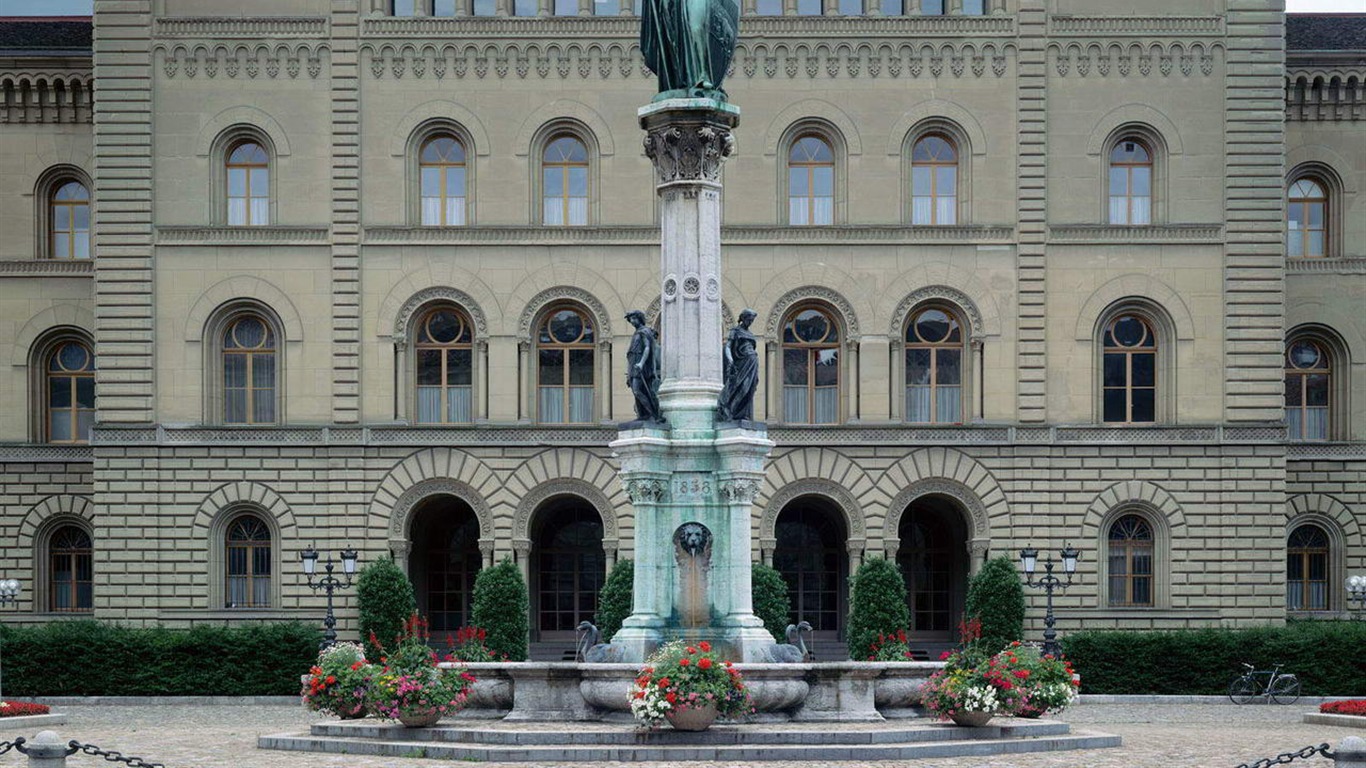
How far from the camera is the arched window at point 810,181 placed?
57.9 metres

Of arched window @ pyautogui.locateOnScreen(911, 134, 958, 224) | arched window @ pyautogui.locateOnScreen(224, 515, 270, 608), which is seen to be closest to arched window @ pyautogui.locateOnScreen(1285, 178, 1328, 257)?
arched window @ pyautogui.locateOnScreen(911, 134, 958, 224)

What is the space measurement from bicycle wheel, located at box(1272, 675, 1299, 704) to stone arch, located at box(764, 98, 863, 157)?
1648 cm

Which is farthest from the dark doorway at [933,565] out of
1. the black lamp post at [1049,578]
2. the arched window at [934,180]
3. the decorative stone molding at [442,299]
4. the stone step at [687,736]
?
the stone step at [687,736]

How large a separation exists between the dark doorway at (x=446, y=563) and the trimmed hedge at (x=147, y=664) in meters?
7.89

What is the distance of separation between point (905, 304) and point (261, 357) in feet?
53.3

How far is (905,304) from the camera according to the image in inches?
2260

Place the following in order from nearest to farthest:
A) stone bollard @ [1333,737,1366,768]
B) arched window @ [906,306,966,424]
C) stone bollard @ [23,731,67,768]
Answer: stone bollard @ [1333,737,1366,768], stone bollard @ [23,731,67,768], arched window @ [906,306,966,424]

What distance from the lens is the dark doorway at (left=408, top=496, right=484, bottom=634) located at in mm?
60219

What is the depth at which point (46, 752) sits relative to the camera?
2475cm

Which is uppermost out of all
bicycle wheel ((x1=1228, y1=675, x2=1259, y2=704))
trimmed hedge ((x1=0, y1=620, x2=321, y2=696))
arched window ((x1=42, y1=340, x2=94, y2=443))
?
arched window ((x1=42, y1=340, x2=94, y2=443))

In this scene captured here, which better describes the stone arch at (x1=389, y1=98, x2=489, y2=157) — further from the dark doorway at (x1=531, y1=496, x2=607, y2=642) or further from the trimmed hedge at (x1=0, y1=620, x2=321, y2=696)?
the trimmed hedge at (x1=0, y1=620, x2=321, y2=696)

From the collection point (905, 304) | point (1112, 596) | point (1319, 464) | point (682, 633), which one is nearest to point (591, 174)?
point (905, 304)

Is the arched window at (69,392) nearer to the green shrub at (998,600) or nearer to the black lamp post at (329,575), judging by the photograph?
the black lamp post at (329,575)

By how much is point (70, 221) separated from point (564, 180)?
1399 centimetres
